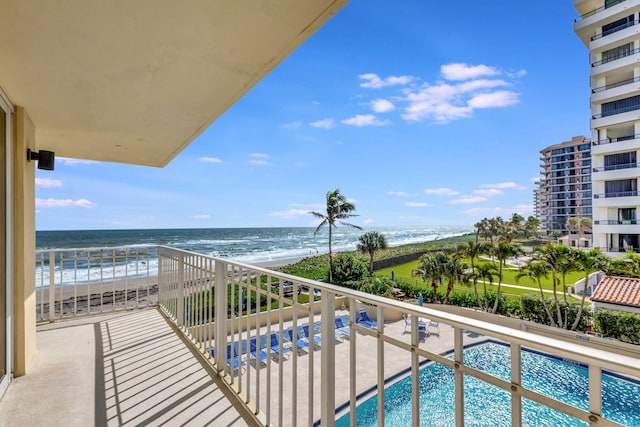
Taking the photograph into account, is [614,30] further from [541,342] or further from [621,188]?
[541,342]

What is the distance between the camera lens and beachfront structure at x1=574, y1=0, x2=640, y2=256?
19.8 metres

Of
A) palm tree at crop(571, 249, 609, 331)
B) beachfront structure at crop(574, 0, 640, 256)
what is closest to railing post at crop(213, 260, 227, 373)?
palm tree at crop(571, 249, 609, 331)

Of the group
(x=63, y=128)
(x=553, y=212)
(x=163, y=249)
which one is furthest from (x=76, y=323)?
(x=553, y=212)

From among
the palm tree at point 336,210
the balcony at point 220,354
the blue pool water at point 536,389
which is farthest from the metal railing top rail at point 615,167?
the blue pool water at point 536,389

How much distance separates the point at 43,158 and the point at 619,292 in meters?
19.7

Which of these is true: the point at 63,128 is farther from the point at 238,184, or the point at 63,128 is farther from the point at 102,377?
the point at 238,184

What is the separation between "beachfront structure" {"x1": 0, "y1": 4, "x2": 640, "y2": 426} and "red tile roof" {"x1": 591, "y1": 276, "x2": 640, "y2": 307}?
1569 centimetres

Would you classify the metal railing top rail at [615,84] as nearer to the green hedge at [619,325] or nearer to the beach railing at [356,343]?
the green hedge at [619,325]

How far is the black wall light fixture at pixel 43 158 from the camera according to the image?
9.43ft

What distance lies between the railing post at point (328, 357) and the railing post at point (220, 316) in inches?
51.8

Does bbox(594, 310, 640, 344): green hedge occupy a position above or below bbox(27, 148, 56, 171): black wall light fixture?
below

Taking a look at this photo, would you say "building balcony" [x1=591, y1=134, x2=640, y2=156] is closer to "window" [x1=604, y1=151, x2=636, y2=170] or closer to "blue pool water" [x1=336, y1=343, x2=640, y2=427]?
"window" [x1=604, y1=151, x2=636, y2=170]

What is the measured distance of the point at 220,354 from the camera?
2592 millimetres

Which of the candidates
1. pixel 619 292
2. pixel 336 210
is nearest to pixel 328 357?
pixel 619 292
